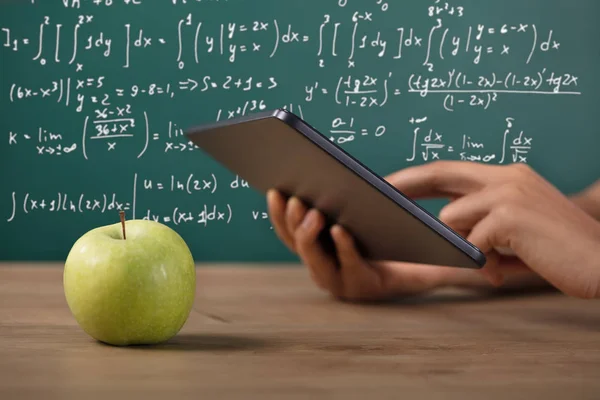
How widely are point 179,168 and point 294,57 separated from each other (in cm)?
48

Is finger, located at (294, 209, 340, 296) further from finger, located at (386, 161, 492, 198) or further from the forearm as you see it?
the forearm

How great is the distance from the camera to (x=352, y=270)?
109cm

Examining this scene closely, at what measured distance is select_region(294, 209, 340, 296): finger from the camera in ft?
3.40

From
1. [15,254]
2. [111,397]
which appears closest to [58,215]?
[15,254]

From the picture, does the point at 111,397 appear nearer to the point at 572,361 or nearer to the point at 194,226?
the point at 572,361

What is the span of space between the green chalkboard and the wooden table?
1113 millimetres

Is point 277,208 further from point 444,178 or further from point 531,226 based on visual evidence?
point 531,226

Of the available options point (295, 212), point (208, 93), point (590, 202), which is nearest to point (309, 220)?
point (295, 212)

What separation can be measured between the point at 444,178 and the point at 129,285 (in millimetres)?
551

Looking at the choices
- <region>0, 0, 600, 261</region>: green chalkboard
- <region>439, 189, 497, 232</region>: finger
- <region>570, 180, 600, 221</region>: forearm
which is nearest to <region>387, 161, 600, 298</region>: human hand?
<region>439, 189, 497, 232</region>: finger

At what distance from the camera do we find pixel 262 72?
87.1 inches

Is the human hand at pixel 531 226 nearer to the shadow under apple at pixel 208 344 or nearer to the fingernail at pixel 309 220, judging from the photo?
the fingernail at pixel 309 220

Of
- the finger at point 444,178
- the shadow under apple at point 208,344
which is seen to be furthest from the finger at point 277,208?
the shadow under apple at point 208,344

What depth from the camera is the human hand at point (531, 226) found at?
0.91 m
